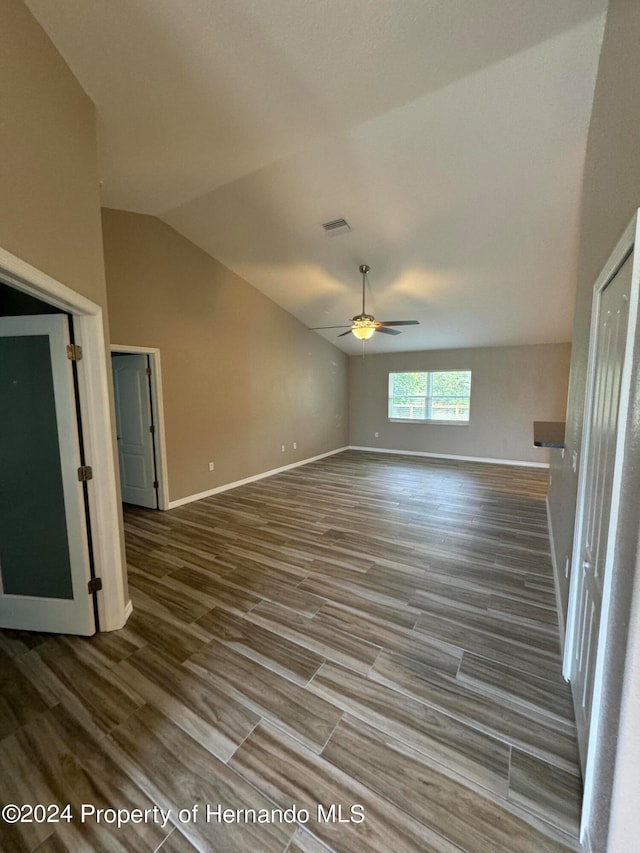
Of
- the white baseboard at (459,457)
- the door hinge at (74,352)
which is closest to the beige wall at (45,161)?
the door hinge at (74,352)

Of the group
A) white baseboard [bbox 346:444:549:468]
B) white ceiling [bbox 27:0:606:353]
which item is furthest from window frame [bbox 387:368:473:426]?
white ceiling [bbox 27:0:606:353]

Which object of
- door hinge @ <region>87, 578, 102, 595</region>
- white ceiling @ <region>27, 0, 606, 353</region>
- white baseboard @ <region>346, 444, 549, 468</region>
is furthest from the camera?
white baseboard @ <region>346, 444, 549, 468</region>

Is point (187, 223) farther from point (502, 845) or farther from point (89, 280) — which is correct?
point (502, 845)

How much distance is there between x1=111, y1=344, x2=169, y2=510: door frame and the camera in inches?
160

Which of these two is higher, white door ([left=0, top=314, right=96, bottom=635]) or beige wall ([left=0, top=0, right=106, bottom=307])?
beige wall ([left=0, top=0, right=106, bottom=307])

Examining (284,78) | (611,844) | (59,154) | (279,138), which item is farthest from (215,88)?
(611,844)

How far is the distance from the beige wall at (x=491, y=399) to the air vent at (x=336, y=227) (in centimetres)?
436

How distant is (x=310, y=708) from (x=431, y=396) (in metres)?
6.92

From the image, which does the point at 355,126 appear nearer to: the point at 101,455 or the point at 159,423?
the point at 101,455

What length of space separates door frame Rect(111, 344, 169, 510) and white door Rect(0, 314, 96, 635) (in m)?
2.07

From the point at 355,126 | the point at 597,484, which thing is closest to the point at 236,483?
the point at 355,126

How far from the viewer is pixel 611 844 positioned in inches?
32.8

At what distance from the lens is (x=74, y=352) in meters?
1.90

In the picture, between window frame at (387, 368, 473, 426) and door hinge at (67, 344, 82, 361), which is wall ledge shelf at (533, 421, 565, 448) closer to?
door hinge at (67, 344, 82, 361)
